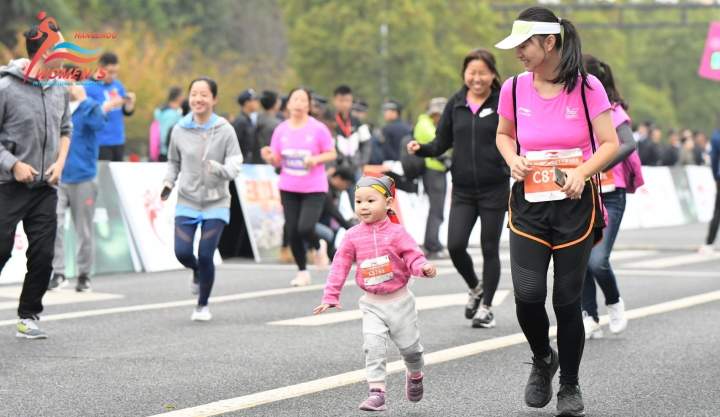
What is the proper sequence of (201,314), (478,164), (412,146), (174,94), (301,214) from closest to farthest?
(412,146)
(478,164)
(201,314)
(301,214)
(174,94)

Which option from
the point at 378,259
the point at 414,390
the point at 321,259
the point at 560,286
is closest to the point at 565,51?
the point at 560,286

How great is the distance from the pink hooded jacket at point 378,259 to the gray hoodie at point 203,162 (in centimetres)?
411

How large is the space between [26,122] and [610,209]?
13.0ft

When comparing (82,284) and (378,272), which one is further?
(82,284)

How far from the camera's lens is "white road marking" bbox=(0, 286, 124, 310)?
12.2m

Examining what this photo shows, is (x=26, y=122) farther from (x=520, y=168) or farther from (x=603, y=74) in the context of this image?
(x=520, y=168)

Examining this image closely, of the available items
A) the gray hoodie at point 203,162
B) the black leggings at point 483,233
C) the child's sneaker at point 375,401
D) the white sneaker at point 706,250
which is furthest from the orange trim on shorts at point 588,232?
the white sneaker at point 706,250

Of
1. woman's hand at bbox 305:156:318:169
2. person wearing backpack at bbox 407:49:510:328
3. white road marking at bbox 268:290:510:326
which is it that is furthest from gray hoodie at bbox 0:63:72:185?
woman's hand at bbox 305:156:318:169

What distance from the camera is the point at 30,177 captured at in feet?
31.2

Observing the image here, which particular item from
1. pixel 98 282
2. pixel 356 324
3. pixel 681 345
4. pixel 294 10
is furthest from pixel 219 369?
pixel 294 10

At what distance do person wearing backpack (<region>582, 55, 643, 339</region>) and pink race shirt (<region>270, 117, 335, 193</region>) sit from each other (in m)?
4.40

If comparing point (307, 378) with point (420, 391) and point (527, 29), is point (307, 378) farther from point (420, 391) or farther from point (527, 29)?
point (527, 29)

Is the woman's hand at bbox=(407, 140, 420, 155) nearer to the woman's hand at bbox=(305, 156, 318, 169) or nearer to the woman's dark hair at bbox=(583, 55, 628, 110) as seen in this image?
the woman's dark hair at bbox=(583, 55, 628, 110)

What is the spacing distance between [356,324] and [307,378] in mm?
2736
